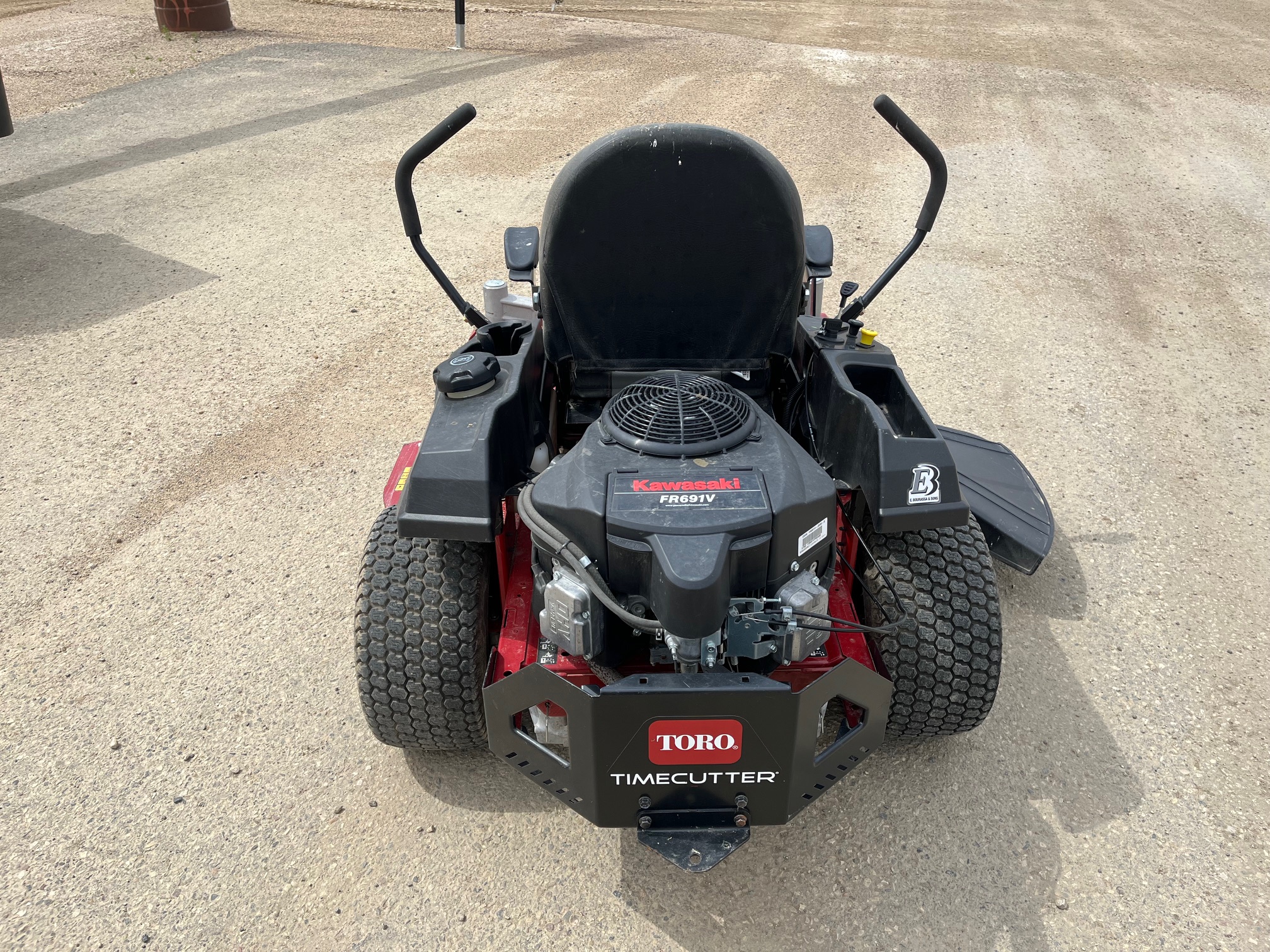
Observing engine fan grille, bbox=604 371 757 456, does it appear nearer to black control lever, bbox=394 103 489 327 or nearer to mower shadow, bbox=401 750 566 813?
black control lever, bbox=394 103 489 327

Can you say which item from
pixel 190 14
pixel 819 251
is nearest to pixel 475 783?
pixel 819 251

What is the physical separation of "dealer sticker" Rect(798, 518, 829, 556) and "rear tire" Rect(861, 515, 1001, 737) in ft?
1.34

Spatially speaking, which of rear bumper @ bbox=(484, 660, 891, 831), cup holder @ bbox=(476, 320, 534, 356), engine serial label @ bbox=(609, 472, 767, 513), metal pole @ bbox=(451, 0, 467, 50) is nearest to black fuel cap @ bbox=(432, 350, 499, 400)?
cup holder @ bbox=(476, 320, 534, 356)

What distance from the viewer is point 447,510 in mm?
2500

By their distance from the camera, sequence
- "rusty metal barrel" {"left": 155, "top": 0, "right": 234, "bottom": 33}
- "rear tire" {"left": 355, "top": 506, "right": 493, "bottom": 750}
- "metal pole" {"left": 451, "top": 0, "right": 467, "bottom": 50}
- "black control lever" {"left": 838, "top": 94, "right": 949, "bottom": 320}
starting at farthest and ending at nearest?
"rusty metal barrel" {"left": 155, "top": 0, "right": 234, "bottom": 33}, "metal pole" {"left": 451, "top": 0, "right": 467, "bottom": 50}, "black control lever" {"left": 838, "top": 94, "right": 949, "bottom": 320}, "rear tire" {"left": 355, "top": 506, "right": 493, "bottom": 750}

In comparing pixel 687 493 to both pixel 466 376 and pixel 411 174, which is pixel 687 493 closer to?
pixel 466 376

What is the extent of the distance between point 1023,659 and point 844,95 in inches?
351

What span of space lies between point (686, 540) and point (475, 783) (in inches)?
46.4

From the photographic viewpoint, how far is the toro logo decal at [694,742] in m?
2.16

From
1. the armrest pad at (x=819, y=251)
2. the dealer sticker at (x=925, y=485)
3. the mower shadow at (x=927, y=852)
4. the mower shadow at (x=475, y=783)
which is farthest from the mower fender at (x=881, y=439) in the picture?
the mower shadow at (x=475, y=783)

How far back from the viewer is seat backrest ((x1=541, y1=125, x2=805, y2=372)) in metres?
2.84

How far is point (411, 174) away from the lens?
309 centimetres

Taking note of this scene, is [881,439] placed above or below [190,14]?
above

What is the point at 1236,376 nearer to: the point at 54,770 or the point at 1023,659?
the point at 1023,659
